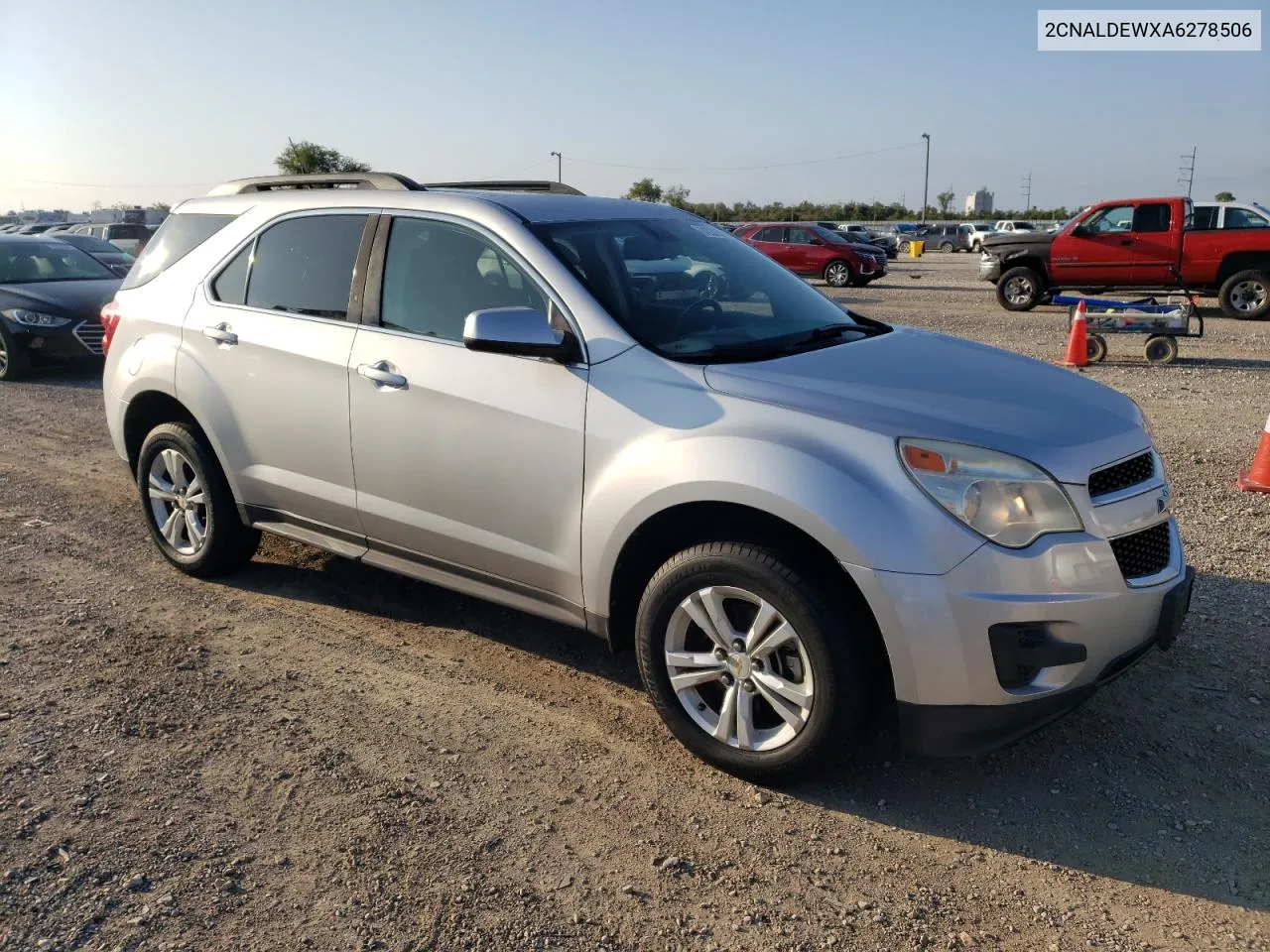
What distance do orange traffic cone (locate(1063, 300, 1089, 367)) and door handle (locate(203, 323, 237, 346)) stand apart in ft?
31.4

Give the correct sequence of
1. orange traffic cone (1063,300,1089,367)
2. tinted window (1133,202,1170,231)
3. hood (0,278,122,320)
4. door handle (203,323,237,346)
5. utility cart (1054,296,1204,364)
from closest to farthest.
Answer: door handle (203,323,237,346) < hood (0,278,122,320) < utility cart (1054,296,1204,364) < orange traffic cone (1063,300,1089,367) < tinted window (1133,202,1170,231)

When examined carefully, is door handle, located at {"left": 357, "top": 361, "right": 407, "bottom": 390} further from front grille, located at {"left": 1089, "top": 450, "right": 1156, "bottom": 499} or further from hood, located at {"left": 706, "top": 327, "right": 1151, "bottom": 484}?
front grille, located at {"left": 1089, "top": 450, "right": 1156, "bottom": 499}

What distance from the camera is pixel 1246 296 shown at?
1645 cm

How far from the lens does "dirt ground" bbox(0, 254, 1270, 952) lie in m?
2.72

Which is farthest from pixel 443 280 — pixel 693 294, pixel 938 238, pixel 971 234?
pixel 938 238

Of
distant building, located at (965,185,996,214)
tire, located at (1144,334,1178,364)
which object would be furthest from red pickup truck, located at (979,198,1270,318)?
distant building, located at (965,185,996,214)

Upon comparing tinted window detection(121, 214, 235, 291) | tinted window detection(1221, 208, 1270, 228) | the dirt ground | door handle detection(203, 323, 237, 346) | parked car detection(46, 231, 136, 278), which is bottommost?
the dirt ground

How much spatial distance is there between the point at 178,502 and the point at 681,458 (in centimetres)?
307

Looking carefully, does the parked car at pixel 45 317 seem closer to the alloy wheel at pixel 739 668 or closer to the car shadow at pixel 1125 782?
the car shadow at pixel 1125 782

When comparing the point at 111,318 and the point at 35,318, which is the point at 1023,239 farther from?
the point at 111,318

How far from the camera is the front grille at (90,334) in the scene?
11367 millimetres

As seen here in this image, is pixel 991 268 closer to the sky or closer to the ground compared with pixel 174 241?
closer to the sky

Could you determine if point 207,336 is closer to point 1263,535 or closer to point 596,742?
point 596,742

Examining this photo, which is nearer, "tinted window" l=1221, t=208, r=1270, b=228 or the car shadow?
the car shadow
